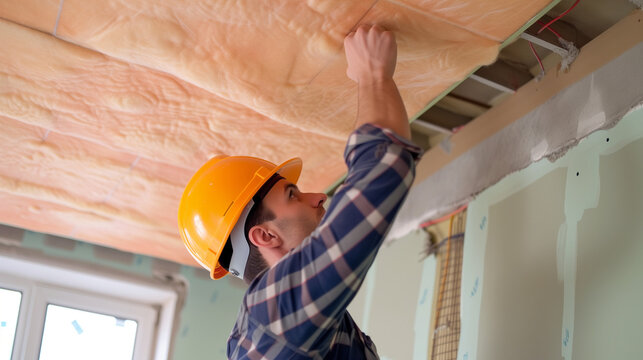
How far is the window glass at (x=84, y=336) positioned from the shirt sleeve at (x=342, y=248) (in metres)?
2.92

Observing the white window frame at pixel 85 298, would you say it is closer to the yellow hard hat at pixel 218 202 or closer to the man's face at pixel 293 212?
the yellow hard hat at pixel 218 202

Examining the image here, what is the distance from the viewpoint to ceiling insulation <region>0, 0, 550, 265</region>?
7.14ft

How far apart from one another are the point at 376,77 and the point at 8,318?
3.11 meters

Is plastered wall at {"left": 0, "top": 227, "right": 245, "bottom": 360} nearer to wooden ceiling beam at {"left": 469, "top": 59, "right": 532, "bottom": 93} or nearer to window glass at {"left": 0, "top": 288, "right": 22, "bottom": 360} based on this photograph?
window glass at {"left": 0, "top": 288, "right": 22, "bottom": 360}

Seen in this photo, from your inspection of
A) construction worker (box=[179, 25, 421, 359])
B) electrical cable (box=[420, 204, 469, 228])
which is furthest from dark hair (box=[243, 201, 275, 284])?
electrical cable (box=[420, 204, 469, 228])

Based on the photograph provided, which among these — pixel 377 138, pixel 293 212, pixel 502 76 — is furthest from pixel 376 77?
pixel 502 76

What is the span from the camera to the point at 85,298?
423 centimetres

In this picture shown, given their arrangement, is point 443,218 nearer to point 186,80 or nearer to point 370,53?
point 370,53

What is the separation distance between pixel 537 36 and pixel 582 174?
52 centimetres

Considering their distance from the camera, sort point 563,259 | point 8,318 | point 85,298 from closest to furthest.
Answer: point 563,259
point 8,318
point 85,298

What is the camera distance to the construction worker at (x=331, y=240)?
157 centimetres

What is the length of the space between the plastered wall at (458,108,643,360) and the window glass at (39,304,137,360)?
2.57m

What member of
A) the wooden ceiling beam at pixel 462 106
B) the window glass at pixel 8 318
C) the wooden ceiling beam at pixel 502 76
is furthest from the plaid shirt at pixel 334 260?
the window glass at pixel 8 318

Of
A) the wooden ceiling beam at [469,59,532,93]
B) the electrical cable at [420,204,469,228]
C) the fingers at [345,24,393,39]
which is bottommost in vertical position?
the electrical cable at [420,204,469,228]
